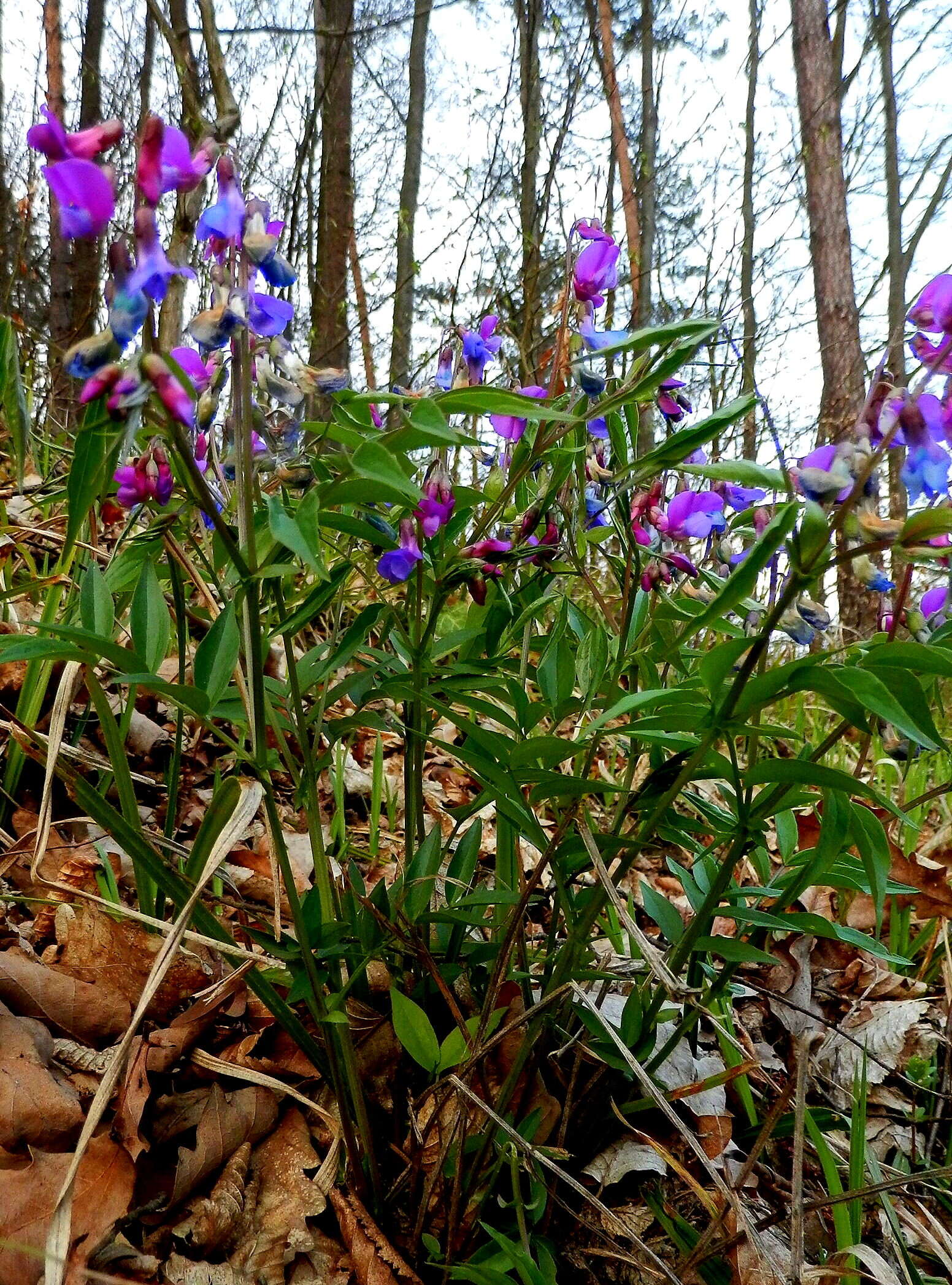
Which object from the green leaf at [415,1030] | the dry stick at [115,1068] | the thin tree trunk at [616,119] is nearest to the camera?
the dry stick at [115,1068]

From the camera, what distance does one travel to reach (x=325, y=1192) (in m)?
1.12

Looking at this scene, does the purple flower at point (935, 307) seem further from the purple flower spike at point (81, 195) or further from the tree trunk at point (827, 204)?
the tree trunk at point (827, 204)

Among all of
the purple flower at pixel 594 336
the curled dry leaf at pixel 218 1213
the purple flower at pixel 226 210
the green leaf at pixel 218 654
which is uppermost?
the purple flower at pixel 226 210

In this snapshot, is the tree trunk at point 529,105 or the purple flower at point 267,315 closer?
the purple flower at point 267,315

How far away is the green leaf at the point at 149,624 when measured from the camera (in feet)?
3.15

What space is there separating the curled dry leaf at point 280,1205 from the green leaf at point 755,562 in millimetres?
862

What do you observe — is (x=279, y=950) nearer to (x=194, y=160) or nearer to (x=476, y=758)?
(x=476, y=758)

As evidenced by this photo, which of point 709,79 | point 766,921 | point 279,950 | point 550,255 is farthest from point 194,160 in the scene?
point 709,79

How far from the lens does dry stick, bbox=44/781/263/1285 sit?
80 cm

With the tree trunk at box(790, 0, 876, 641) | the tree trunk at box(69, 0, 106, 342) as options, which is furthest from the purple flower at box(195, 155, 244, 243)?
the tree trunk at box(790, 0, 876, 641)

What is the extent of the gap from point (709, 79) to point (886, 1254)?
928 cm

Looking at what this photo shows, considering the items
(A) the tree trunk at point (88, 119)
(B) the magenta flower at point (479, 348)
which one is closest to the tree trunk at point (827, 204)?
(A) the tree trunk at point (88, 119)

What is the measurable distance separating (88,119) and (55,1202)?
7938 mm

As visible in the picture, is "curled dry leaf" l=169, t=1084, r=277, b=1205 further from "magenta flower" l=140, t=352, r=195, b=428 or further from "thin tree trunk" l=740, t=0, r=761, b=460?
"thin tree trunk" l=740, t=0, r=761, b=460
